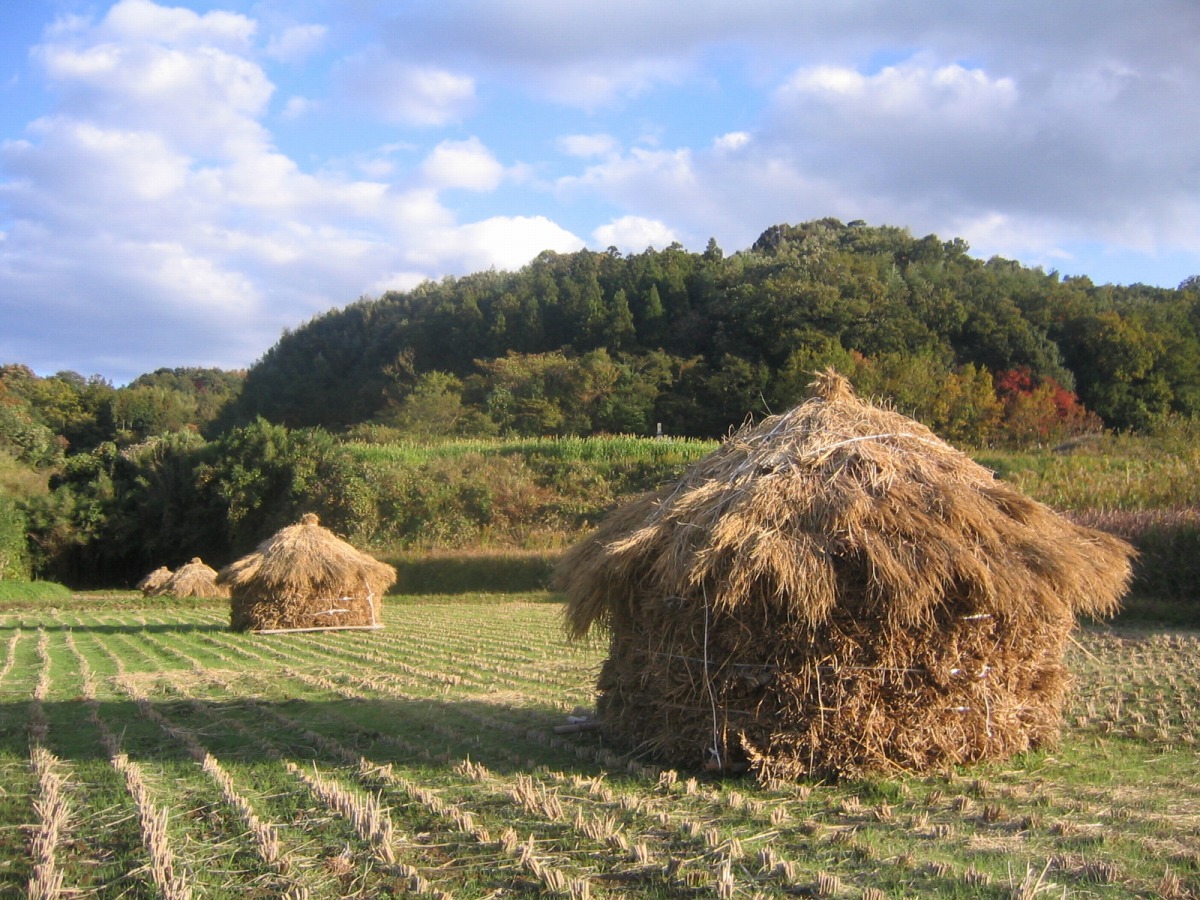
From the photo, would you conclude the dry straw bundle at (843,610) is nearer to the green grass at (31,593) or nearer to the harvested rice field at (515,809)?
the harvested rice field at (515,809)

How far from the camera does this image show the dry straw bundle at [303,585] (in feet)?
64.1

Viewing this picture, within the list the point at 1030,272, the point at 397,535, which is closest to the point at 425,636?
the point at 397,535

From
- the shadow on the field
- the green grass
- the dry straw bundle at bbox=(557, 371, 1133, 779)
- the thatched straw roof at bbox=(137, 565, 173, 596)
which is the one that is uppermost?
the dry straw bundle at bbox=(557, 371, 1133, 779)

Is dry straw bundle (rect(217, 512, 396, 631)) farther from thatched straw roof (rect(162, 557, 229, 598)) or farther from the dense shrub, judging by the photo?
the dense shrub

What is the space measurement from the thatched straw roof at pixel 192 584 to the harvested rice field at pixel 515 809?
22463 mm

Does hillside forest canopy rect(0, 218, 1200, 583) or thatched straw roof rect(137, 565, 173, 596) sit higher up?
hillside forest canopy rect(0, 218, 1200, 583)

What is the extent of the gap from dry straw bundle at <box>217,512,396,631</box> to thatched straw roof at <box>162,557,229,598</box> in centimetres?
1336

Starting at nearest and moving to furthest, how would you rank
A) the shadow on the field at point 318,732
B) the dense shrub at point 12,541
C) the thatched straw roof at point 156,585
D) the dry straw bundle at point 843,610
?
the dry straw bundle at point 843,610
the shadow on the field at point 318,732
the thatched straw roof at point 156,585
the dense shrub at point 12,541

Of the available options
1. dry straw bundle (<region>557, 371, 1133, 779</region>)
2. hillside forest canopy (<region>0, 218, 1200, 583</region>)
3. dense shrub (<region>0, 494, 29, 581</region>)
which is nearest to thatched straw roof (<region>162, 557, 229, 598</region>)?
hillside forest canopy (<region>0, 218, 1200, 583</region>)

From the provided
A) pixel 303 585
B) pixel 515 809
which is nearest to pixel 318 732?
pixel 515 809

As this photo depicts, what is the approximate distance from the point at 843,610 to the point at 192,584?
3037 centimetres

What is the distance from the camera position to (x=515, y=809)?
20.2 feet

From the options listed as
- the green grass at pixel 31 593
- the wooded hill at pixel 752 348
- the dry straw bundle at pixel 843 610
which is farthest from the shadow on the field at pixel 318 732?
the wooded hill at pixel 752 348

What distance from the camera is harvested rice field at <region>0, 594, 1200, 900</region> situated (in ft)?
16.2
